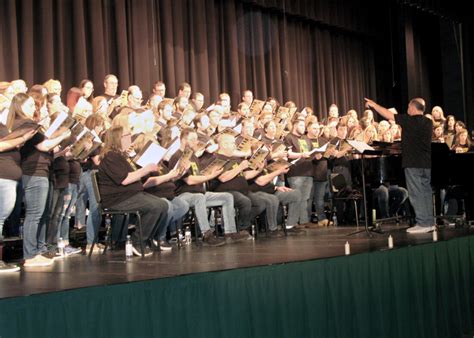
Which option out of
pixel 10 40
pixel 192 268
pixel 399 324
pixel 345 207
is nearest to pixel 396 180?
pixel 345 207

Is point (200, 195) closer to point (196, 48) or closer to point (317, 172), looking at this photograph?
point (317, 172)

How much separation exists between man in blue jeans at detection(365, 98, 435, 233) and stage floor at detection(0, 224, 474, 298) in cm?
35

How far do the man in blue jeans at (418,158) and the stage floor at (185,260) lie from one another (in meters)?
0.35

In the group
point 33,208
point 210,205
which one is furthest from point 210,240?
point 33,208

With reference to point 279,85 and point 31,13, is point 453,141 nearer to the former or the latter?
point 279,85

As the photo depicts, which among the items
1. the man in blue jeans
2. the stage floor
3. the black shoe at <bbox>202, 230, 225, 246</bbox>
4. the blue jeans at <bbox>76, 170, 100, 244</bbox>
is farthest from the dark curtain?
the man in blue jeans

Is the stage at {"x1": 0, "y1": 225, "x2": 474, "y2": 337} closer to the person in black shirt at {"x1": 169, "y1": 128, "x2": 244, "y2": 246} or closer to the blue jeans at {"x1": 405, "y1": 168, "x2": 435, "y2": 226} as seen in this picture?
the person in black shirt at {"x1": 169, "y1": 128, "x2": 244, "y2": 246}

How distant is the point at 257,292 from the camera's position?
15.4 feet

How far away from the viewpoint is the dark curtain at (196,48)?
9562 mm

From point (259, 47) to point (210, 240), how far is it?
6.87m

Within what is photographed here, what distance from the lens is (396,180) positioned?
8.56m

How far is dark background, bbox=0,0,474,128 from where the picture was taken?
9766mm

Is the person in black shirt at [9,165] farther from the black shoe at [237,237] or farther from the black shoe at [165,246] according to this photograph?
the black shoe at [237,237]

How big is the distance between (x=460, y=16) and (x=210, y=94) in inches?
275
